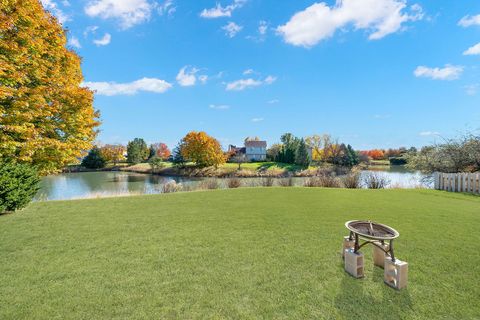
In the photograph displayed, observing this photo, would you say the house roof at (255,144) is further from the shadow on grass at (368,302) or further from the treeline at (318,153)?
the shadow on grass at (368,302)

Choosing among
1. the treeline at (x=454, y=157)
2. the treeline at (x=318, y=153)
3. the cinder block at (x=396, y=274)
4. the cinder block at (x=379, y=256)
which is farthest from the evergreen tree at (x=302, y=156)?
the cinder block at (x=396, y=274)

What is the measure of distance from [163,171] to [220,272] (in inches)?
1859

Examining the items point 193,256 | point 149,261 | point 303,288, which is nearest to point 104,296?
point 149,261

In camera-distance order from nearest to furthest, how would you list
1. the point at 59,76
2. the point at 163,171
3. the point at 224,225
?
the point at 224,225 → the point at 59,76 → the point at 163,171

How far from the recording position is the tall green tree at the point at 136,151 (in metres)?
61.3

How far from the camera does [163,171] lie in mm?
48500

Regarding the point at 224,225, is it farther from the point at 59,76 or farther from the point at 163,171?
the point at 163,171

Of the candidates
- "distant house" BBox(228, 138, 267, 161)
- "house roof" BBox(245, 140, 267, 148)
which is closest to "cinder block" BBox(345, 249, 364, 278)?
"distant house" BBox(228, 138, 267, 161)

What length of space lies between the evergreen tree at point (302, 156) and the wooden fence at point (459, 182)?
3611 centimetres

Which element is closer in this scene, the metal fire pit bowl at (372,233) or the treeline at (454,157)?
the metal fire pit bowl at (372,233)

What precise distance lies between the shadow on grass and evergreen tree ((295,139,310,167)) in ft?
149

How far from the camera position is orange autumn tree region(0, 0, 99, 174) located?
7613 mm

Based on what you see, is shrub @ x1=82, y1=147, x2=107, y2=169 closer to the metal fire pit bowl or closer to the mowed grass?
the mowed grass

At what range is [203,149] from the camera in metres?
43.8
